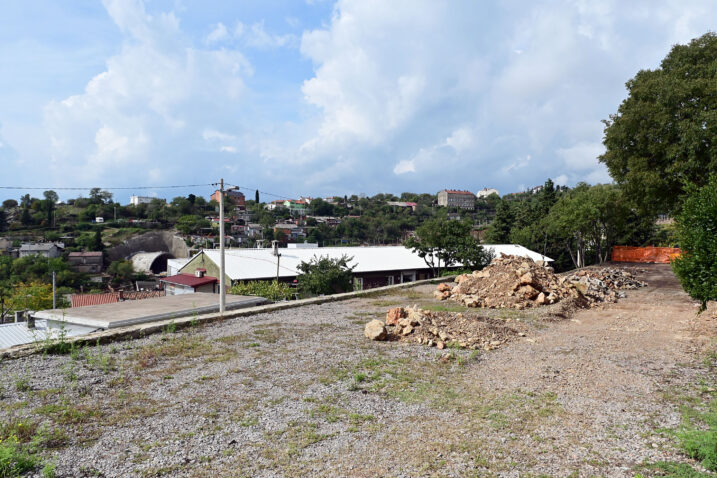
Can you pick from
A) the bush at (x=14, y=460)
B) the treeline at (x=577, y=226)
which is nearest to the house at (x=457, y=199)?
the treeline at (x=577, y=226)

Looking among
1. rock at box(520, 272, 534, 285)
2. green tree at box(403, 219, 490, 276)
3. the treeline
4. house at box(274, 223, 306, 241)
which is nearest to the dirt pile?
rock at box(520, 272, 534, 285)

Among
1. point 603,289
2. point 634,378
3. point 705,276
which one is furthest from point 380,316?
point 603,289

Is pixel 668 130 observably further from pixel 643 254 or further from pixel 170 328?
pixel 643 254

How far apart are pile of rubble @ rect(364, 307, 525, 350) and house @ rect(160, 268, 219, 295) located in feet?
61.6

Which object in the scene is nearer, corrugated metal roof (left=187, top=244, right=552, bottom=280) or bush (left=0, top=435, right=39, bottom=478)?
bush (left=0, top=435, right=39, bottom=478)

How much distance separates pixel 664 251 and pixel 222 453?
133 feet

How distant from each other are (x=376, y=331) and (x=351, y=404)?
12.5 ft

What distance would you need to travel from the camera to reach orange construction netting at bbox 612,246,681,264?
35000 mm

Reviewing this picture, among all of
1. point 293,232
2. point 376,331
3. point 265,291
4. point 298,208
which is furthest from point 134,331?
point 298,208

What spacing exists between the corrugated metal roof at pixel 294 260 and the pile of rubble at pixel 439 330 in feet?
50.7

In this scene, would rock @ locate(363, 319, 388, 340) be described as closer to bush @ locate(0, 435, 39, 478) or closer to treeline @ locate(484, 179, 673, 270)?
bush @ locate(0, 435, 39, 478)

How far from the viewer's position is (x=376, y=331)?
972 cm

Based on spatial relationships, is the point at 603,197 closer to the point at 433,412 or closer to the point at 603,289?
the point at 603,289

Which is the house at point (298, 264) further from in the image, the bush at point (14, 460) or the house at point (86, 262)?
the house at point (86, 262)
